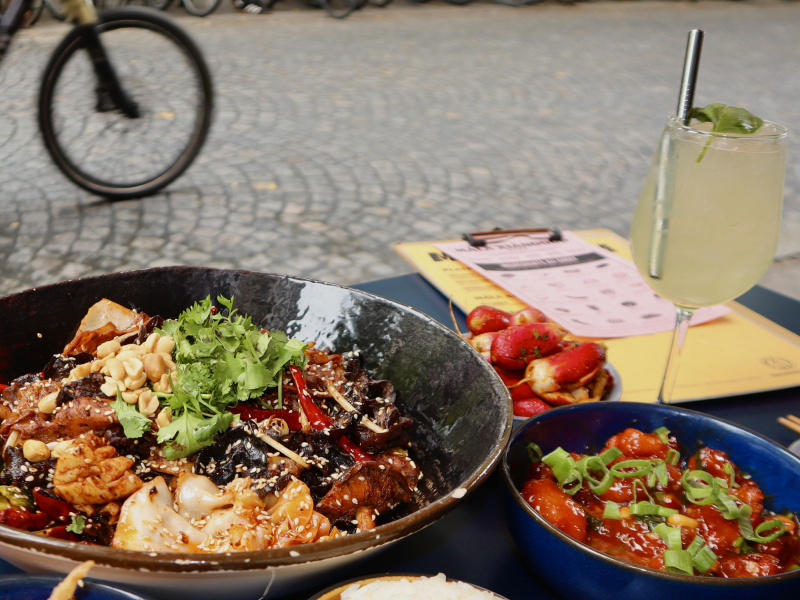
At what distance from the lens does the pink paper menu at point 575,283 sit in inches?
75.2

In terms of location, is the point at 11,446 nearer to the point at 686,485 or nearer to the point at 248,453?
the point at 248,453

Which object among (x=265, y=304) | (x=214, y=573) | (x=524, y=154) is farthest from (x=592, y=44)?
(x=214, y=573)

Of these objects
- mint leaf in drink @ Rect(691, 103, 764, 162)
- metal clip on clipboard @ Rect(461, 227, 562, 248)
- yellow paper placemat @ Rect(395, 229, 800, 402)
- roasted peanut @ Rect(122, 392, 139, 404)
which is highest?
mint leaf in drink @ Rect(691, 103, 764, 162)

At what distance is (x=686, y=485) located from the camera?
1.14m

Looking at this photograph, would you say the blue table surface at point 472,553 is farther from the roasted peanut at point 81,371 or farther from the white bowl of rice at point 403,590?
the roasted peanut at point 81,371

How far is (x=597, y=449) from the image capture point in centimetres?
129

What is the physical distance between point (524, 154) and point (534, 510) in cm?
582

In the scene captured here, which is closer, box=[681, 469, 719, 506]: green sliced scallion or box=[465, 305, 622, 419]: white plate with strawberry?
box=[681, 469, 719, 506]: green sliced scallion

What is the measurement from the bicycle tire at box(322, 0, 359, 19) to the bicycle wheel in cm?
695

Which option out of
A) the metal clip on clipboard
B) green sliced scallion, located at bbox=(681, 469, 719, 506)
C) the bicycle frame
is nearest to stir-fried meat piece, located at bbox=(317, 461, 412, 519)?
green sliced scallion, located at bbox=(681, 469, 719, 506)

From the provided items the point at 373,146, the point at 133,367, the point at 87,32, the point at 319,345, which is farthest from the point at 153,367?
the point at 373,146

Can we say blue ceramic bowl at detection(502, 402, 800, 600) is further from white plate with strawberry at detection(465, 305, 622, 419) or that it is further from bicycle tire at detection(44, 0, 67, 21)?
bicycle tire at detection(44, 0, 67, 21)

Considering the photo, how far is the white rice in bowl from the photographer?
837 millimetres

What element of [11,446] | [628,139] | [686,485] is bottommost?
[628,139]
